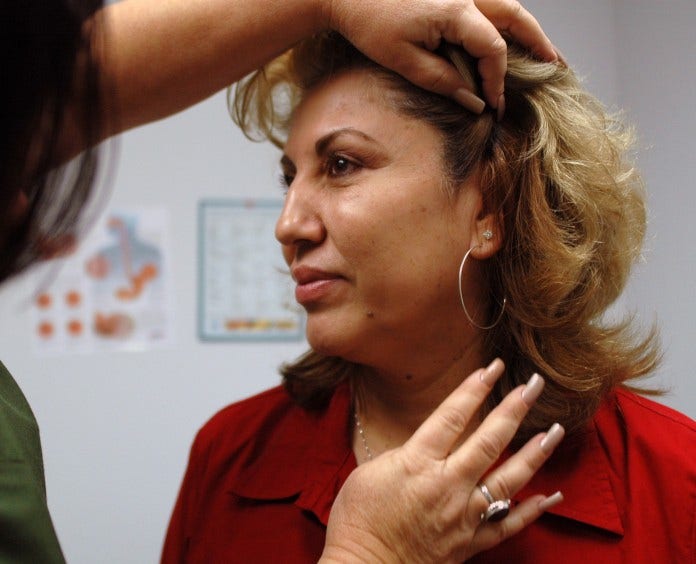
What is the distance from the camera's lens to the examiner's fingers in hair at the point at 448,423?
38.7 inches

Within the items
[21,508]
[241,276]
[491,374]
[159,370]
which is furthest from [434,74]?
[159,370]

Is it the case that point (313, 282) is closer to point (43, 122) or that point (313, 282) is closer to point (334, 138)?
point (334, 138)

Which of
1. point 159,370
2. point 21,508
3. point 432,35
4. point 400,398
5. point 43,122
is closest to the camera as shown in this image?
point 43,122

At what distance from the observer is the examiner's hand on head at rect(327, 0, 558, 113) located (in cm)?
110

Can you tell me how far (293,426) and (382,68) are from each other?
69 centimetres

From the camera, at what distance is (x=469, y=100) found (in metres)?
1.18

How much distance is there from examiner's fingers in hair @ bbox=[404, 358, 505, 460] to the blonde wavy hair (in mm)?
251

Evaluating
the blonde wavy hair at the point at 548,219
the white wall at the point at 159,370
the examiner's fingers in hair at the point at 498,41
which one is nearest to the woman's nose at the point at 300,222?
the blonde wavy hair at the point at 548,219

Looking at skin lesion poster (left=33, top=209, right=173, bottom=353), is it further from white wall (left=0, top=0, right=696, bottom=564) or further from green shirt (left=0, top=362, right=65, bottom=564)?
green shirt (left=0, top=362, right=65, bottom=564)

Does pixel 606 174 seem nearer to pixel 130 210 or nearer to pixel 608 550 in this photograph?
pixel 608 550

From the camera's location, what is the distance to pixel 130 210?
236 centimetres

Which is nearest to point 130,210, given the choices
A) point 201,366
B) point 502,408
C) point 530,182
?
point 201,366

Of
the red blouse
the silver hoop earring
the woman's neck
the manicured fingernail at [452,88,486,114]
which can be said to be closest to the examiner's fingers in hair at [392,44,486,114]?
the manicured fingernail at [452,88,486,114]

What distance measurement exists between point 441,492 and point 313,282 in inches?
16.5
